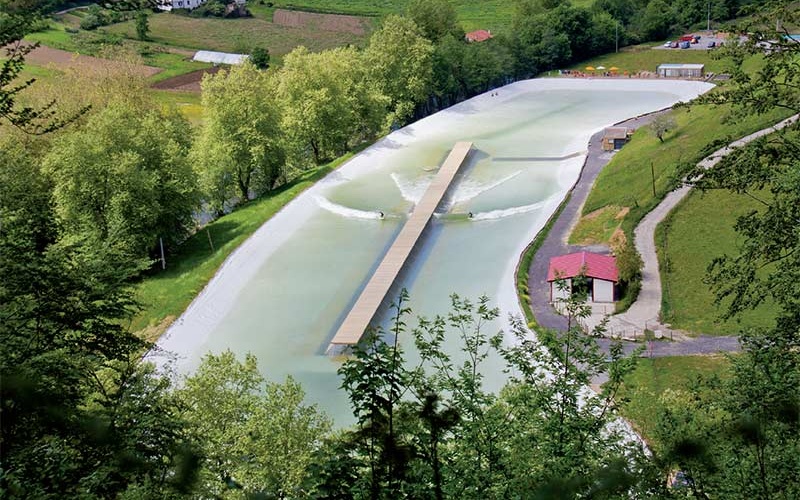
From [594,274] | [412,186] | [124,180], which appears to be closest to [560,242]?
[594,274]

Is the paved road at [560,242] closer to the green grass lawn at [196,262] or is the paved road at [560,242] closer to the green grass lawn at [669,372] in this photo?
the green grass lawn at [669,372]

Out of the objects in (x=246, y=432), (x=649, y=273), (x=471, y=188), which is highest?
(x=246, y=432)

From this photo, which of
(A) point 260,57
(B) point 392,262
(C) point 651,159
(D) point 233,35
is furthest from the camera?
(D) point 233,35

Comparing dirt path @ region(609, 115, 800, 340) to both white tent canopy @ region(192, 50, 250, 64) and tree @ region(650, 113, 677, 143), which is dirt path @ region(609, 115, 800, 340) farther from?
white tent canopy @ region(192, 50, 250, 64)

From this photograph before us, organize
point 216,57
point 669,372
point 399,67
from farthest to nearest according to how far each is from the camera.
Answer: point 216,57
point 399,67
point 669,372

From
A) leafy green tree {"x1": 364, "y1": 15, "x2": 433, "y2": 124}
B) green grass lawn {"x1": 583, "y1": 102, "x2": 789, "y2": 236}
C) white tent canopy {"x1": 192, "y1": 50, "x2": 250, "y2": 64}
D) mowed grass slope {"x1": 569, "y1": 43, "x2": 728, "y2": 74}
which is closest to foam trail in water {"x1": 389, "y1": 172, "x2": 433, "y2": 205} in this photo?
green grass lawn {"x1": 583, "y1": 102, "x2": 789, "y2": 236}

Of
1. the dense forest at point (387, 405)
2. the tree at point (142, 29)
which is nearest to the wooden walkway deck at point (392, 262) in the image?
the dense forest at point (387, 405)

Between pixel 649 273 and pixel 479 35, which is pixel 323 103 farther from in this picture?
pixel 479 35
